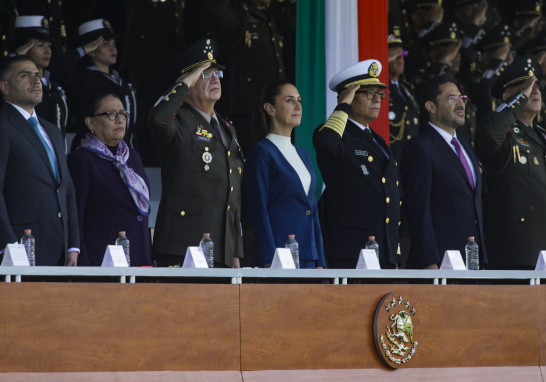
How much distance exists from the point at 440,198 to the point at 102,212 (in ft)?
5.29

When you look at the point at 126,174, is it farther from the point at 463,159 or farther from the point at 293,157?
the point at 463,159

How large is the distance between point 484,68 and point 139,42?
2.84 m

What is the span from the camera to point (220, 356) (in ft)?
8.71

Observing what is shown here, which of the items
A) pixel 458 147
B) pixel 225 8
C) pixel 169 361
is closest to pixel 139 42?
pixel 225 8

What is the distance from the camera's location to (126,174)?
3670mm

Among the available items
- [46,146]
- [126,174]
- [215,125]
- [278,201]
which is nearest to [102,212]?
[126,174]

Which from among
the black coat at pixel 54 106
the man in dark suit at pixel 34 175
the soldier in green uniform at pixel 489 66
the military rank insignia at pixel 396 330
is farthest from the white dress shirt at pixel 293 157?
the soldier in green uniform at pixel 489 66

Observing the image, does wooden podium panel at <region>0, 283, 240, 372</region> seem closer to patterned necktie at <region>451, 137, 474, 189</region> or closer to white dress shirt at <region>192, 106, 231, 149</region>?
white dress shirt at <region>192, 106, 231, 149</region>

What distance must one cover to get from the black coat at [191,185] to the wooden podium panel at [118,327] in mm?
752

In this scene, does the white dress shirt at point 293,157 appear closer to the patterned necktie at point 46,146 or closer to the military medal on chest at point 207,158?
the military medal on chest at point 207,158

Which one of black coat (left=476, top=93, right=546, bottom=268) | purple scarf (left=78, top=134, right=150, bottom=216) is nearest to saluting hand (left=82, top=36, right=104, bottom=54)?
purple scarf (left=78, top=134, right=150, bottom=216)

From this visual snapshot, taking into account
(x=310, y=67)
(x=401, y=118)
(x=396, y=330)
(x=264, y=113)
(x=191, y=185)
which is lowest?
(x=396, y=330)

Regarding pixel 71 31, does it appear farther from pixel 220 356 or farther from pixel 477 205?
pixel 220 356

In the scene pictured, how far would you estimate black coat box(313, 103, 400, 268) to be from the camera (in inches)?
145
